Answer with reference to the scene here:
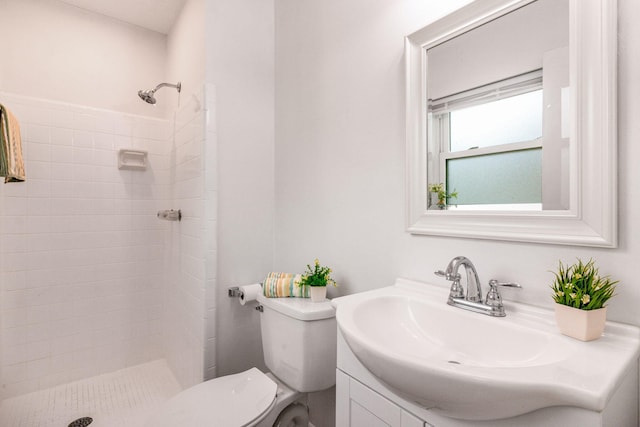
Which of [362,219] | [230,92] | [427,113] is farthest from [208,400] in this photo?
[230,92]

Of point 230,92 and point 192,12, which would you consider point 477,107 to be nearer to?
point 230,92

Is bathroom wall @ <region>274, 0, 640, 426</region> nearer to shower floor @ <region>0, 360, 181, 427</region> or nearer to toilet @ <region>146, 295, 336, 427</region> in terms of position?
toilet @ <region>146, 295, 336, 427</region>

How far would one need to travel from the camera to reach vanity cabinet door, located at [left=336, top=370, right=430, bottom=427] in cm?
75

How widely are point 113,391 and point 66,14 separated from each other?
256 cm

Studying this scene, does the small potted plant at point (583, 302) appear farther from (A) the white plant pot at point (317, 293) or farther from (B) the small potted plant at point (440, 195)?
(A) the white plant pot at point (317, 293)

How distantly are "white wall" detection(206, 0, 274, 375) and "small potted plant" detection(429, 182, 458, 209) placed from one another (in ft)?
3.58

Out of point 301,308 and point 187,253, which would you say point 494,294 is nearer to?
point 301,308

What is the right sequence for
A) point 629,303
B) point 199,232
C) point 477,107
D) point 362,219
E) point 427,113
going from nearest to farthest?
point 629,303 < point 477,107 < point 427,113 < point 362,219 < point 199,232

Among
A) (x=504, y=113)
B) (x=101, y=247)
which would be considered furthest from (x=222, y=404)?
(x=101, y=247)

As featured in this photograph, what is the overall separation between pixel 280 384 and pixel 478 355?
91 cm

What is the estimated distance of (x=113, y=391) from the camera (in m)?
2.06

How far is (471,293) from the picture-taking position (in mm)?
931

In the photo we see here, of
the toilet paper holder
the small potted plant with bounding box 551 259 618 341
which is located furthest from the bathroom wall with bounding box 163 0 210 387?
the small potted plant with bounding box 551 259 618 341

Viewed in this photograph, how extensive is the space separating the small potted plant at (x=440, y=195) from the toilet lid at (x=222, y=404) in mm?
971
